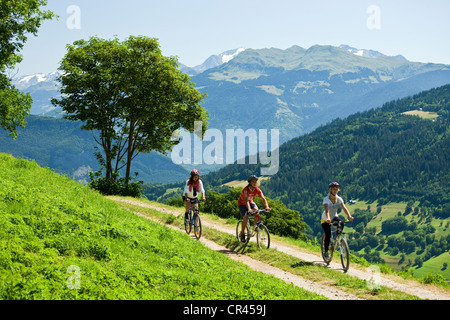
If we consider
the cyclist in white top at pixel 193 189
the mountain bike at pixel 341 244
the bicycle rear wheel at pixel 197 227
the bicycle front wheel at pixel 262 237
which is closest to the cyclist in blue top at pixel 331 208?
the mountain bike at pixel 341 244

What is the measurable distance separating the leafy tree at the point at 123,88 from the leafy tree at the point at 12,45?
372cm

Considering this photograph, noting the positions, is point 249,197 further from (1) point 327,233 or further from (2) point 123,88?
(2) point 123,88

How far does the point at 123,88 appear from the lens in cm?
3550

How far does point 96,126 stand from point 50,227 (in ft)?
88.5

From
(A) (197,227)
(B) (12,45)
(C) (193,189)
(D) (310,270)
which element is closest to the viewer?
(D) (310,270)

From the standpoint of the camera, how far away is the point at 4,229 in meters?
8.65

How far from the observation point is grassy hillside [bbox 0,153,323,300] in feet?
22.8

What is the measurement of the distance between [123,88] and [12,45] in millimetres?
9292

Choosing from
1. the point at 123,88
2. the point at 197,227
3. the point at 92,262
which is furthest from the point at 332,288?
the point at 123,88

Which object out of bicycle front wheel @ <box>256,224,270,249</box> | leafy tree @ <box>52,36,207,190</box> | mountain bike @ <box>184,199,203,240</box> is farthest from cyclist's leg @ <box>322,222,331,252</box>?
leafy tree @ <box>52,36,207,190</box>

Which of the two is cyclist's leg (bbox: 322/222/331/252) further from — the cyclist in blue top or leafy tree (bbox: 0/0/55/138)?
leafy tree (bbox: 0/0/55/138)

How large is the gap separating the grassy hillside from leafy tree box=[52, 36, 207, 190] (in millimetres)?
23105

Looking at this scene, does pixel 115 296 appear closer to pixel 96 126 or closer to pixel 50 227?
pixel 50 227
